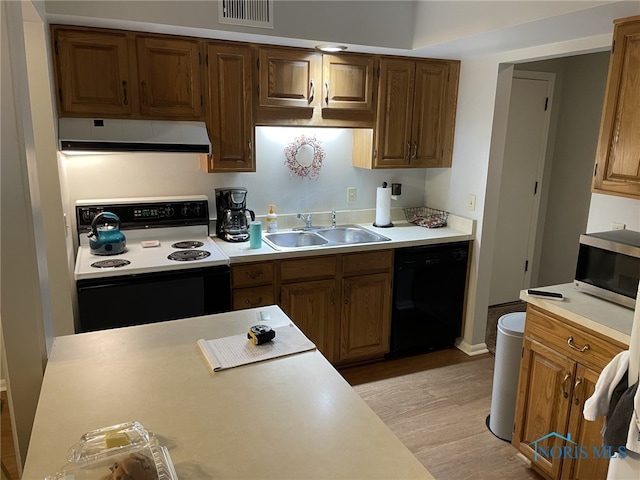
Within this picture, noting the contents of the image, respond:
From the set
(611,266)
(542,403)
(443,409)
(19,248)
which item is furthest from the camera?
(443,409)

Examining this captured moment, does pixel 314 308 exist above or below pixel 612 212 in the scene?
below

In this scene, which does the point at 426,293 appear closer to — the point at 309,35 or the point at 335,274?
the point at 335,274

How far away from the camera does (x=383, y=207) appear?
12.2 feet

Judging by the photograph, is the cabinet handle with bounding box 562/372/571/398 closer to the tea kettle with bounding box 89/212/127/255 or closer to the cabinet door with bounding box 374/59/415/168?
the cabinet door with bounding box 374/59/415/168

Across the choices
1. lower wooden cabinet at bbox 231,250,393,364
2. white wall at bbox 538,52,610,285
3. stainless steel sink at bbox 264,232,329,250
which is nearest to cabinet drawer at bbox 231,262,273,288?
lower wooden cabinet at bbox 231,250,393,364

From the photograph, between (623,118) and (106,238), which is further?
(106,238)

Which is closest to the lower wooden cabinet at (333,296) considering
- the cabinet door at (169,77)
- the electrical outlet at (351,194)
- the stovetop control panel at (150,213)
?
the stovetop control panel at (150,213)

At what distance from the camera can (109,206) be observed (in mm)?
2982

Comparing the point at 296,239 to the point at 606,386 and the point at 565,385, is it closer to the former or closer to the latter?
the point at 565,385

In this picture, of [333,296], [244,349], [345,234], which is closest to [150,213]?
[333,296]

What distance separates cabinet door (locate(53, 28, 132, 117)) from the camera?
2564 millimetres

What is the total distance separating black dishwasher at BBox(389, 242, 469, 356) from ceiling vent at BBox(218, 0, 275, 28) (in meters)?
1.72

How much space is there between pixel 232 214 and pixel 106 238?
81 centimetres

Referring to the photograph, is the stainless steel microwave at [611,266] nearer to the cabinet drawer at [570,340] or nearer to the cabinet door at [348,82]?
the cabinet drawer at [570,340]
